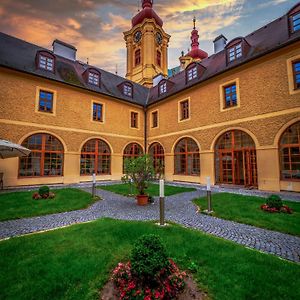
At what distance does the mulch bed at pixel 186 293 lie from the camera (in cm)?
232

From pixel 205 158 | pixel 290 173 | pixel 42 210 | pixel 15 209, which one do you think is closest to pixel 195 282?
pixel 42 210

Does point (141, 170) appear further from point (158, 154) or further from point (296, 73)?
point (158, 154)

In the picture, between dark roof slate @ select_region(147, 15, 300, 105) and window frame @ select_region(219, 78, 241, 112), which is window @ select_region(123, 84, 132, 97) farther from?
window frame @ select_region(219, 78, 241, 112)

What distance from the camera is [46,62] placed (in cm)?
1420

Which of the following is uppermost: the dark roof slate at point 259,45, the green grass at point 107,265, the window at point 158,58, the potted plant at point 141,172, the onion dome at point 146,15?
the onion dome at point 146,15

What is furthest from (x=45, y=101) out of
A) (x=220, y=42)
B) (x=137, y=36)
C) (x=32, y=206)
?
(x=137, y=36)

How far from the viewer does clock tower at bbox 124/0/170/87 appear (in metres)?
27.6

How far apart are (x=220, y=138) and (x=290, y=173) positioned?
4641mm

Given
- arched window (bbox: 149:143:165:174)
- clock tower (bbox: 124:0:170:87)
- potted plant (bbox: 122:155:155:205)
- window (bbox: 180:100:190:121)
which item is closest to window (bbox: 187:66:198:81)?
window (bbox: 180:100:190:121)

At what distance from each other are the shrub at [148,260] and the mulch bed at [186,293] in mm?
372

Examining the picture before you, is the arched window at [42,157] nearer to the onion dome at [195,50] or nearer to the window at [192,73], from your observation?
the window at [192,73]

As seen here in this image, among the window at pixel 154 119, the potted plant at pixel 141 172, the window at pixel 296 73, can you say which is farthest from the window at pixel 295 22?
the window at pixel 154 119

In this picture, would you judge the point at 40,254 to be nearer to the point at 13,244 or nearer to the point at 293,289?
the point at 13,244

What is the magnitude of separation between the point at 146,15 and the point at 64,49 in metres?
17.5
